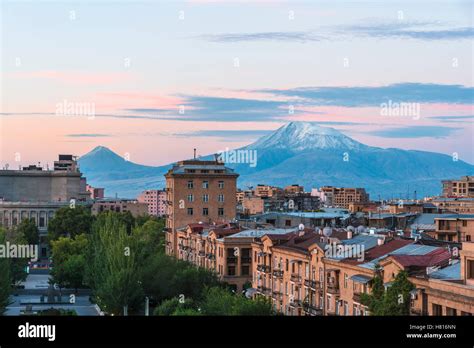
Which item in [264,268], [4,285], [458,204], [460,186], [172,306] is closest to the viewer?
[172,306]

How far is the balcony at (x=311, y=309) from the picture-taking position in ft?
98.7

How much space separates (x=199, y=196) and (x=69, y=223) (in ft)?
84.2

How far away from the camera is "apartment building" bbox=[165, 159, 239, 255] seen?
65.8 metres

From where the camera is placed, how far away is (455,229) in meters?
46.4

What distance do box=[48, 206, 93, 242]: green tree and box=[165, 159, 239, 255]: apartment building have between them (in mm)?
22753

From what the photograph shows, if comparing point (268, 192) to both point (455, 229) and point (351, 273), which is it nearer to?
point (455, 229)

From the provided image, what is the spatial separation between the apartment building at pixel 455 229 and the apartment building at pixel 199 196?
2154 cm

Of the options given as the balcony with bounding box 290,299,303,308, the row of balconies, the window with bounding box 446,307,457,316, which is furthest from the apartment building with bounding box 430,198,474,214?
the window with bounding box 446,307,457,316

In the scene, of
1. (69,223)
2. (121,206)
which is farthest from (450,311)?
(121,206)

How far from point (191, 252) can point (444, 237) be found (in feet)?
52.5

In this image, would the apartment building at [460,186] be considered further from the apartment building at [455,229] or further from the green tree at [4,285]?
the green tree at [4,285]

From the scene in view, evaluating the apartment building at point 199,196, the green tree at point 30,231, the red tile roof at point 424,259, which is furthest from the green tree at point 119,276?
the green tree at point 30,231
